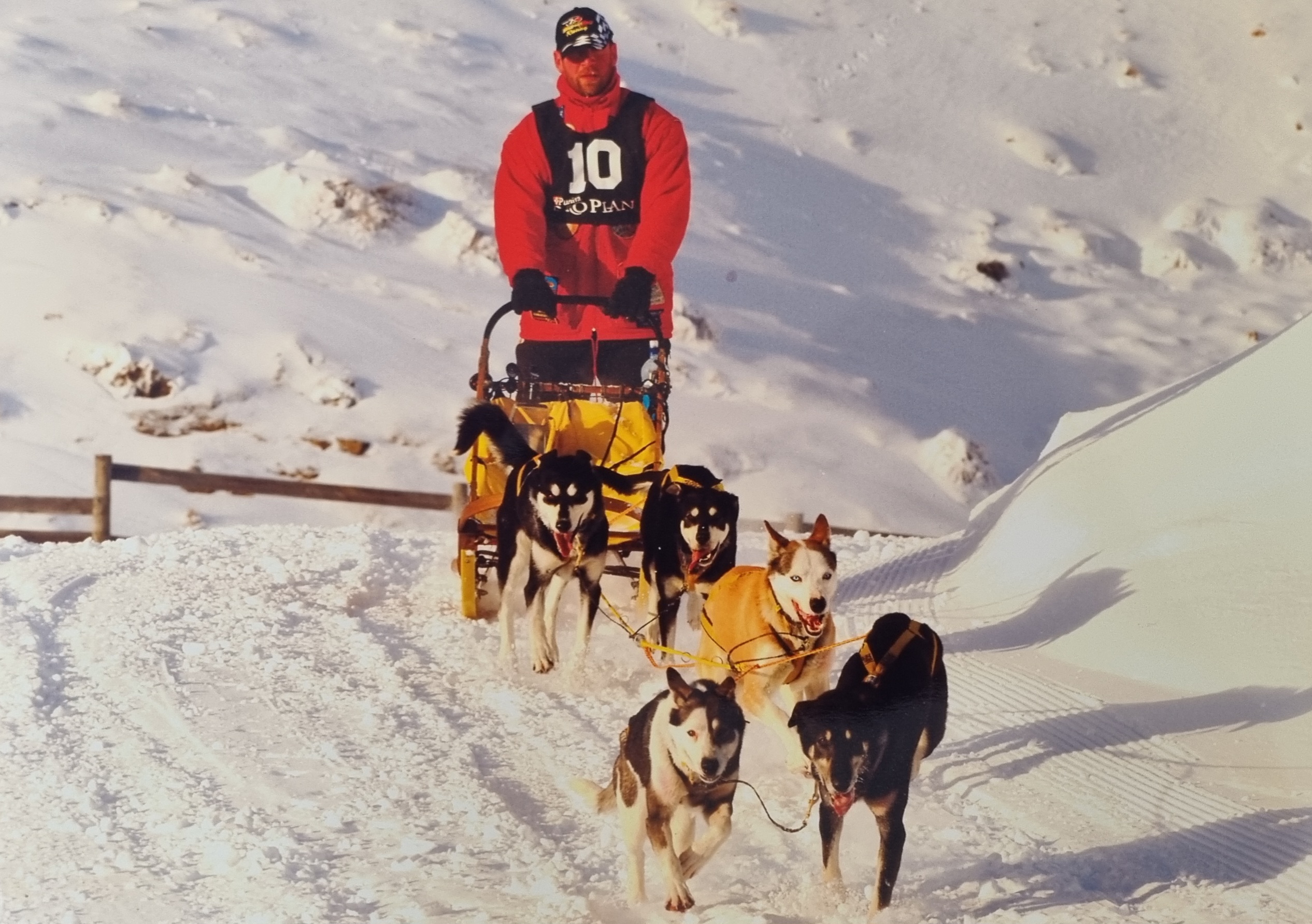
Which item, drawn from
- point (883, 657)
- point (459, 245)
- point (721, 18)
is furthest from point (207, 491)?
point (883, 657)

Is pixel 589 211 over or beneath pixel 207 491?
over

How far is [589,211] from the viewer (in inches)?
169

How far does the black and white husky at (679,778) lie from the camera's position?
2.50 m

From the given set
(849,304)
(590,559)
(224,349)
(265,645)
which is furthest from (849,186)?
(265,645)

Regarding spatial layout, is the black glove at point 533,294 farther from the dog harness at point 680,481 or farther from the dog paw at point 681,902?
the dog paw at point 681,902

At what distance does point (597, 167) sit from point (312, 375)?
1116 millimetres

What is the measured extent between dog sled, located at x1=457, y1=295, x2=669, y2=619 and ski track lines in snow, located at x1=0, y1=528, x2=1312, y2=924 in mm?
342

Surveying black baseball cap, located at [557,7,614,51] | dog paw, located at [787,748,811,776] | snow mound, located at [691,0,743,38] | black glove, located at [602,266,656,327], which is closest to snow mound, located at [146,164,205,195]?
black baseball cap, located at [557,7,614,51]

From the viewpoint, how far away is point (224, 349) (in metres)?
4.42

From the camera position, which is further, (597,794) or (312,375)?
(312,375)

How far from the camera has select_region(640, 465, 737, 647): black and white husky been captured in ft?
12.0

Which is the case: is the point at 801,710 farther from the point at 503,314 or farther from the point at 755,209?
the point at 755,209

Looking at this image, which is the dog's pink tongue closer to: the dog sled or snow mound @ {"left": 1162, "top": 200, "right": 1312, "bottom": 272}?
the dog sled

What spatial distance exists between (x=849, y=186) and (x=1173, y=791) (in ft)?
7.30
